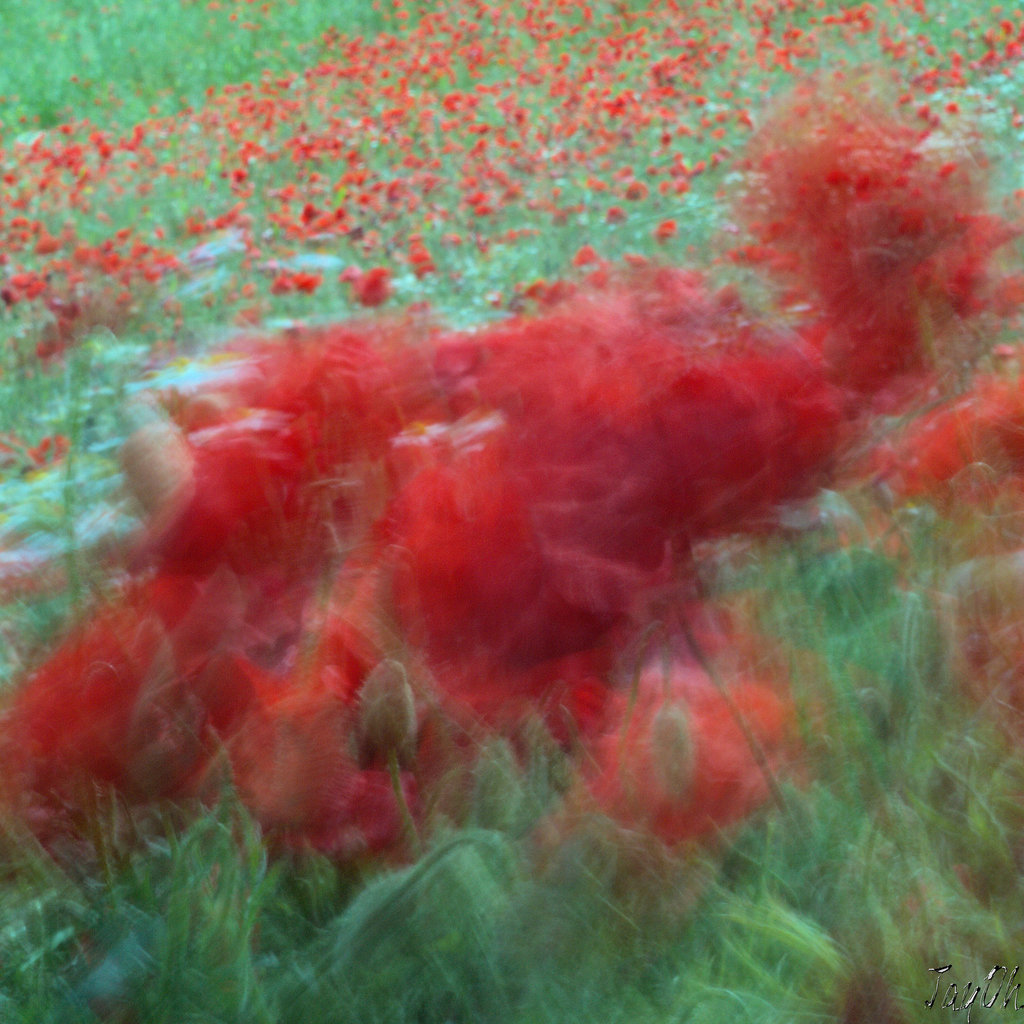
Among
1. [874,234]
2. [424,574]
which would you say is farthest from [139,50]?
[424,574]

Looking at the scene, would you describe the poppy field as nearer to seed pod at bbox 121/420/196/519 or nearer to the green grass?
seed pod at bbox 121/420/196/519

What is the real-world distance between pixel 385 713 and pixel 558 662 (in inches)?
2.1

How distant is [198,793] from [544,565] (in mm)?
105

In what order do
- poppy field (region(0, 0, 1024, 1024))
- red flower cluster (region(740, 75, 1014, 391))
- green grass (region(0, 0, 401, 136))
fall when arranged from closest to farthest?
poppy field (region(0, 0, 1024, 1024)) < red flower cluster (region(740, 75, 1014, 391)) < green grass (region(0, 0, 401, 136))

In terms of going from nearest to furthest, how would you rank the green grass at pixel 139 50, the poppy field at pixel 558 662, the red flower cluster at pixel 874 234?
the poppy field at pixel 558 662 → the red flower cluster at pixel 874 234 → the green grass at pixel 139 50

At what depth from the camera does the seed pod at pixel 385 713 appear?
0.31m

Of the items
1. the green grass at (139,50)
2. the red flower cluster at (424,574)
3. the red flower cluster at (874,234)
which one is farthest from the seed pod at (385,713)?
the green grass at (139,50)

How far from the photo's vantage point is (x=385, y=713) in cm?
31

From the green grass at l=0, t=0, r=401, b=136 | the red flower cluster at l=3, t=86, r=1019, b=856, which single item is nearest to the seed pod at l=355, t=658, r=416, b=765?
the red flower cluster at l=3, t=86, r=1019, b=856

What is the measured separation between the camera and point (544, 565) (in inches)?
13.2

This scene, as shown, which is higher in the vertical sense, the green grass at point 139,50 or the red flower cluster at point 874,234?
the green grass at point 139,50

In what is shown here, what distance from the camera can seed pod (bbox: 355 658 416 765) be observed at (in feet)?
1.01

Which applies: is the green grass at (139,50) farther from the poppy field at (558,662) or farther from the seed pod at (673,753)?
the seed pod at (673,753)

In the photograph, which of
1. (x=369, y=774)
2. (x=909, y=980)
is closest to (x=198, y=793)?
(x=369, y=774)
